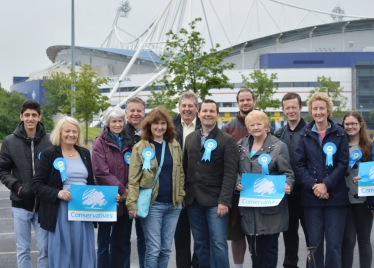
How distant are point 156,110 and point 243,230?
160cm

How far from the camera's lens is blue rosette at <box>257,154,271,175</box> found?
22.0ft

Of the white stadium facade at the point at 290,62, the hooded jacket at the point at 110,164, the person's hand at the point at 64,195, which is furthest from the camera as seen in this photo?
the white stadium facade at the point at 290,62

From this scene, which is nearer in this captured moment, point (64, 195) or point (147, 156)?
point (64, 195)

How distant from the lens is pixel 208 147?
675 cm

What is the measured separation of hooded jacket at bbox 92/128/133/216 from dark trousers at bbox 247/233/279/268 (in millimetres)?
1462

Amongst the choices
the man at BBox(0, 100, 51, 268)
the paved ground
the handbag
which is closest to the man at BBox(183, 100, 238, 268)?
the handbag

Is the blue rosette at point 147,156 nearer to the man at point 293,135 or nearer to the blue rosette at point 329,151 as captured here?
the man at point 293,135

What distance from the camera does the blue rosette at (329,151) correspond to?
6.68 metres

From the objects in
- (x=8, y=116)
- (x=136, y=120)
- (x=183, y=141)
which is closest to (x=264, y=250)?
→ (x=183, y=141)

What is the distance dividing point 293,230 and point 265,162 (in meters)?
1.36

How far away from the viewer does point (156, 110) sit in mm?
6750

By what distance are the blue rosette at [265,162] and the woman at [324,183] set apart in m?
0.34

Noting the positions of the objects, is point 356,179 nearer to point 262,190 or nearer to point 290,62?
point 262,190

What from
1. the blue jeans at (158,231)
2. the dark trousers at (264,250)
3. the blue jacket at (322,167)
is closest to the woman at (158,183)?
the blue jeans at (158,231)
